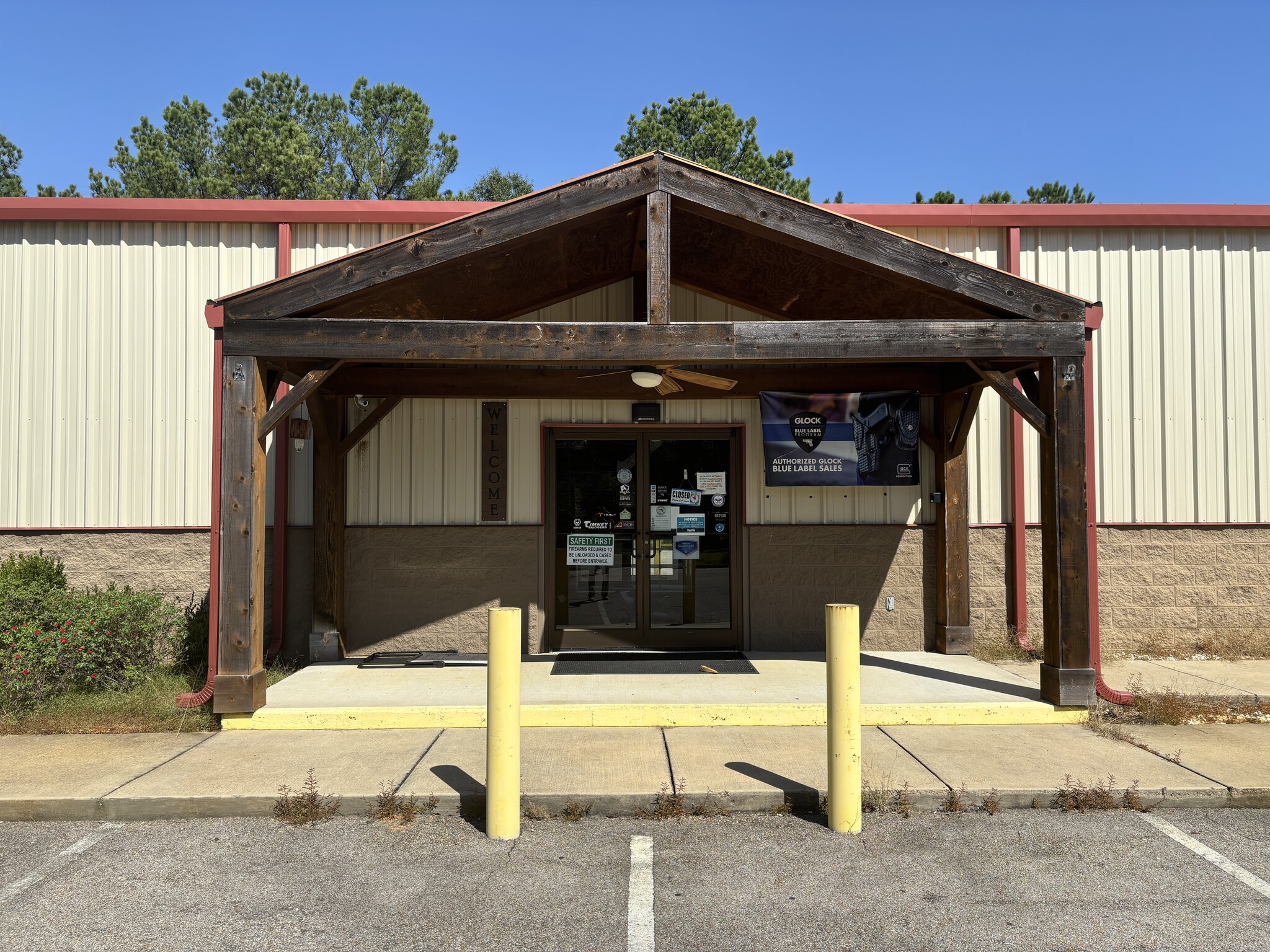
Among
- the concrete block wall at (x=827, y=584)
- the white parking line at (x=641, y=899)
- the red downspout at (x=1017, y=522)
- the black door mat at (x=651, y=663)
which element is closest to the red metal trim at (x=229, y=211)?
the black door mat at (x=651, y=663)

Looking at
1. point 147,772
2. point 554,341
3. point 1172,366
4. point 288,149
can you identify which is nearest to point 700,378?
point 554,341

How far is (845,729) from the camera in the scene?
464 centimetres

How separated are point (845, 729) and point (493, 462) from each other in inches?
218

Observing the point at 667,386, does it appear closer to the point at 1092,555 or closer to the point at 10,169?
the point at 1092,555

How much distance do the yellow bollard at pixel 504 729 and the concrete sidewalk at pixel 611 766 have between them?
14.7 inches

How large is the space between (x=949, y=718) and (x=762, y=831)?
103 inches

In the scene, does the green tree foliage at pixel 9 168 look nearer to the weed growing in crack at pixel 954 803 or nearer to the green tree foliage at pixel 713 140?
the green tree foliage at pixel 713 140

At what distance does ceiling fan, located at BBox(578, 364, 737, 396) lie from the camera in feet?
24.2

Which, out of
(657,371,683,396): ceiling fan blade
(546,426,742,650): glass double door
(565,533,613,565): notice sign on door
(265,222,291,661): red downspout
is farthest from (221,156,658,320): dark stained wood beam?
(565,533,613,565): notice sign on door

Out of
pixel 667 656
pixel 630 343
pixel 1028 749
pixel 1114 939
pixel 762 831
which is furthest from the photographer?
pixel 667 656

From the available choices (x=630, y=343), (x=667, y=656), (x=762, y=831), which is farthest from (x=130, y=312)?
(x=762, y=831)

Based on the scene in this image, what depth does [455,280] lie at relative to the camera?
7.41 m

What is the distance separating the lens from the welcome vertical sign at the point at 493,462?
30.1 feet

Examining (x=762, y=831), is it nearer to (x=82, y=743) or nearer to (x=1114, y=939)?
(x=1114, y=939)
